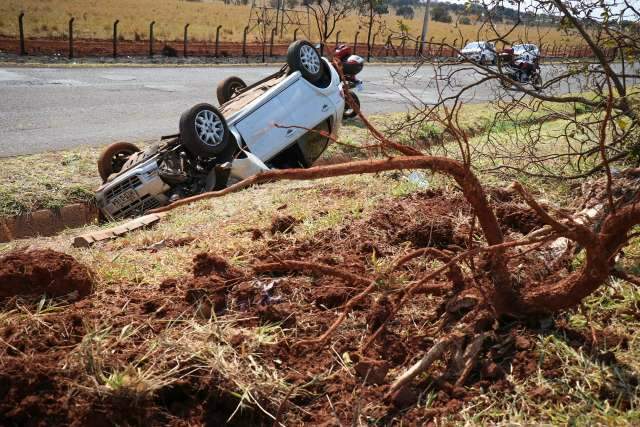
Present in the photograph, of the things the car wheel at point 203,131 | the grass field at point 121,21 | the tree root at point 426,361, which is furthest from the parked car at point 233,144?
the grass field at point 121,21

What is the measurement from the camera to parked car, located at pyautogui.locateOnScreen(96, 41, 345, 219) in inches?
246

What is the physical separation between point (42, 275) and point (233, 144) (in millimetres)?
3730

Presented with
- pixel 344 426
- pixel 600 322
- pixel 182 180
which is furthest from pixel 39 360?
pixel 182 180

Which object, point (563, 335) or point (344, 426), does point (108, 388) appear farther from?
point (563, 335)

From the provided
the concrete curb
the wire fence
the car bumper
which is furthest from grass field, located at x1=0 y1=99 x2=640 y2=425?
the wire fence

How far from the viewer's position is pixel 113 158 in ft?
24.4

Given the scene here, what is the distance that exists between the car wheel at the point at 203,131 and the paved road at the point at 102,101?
82.4 inches

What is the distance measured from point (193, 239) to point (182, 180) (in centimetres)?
198

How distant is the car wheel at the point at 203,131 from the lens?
6.19m

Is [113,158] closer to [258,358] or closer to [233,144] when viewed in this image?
[233,144]

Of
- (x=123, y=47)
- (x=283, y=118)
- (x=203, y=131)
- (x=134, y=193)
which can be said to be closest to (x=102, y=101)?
(x=283, y=118)

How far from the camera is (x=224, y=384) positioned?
2.64m

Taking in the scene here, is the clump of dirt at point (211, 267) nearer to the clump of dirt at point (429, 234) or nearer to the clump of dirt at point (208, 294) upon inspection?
Answer: the clump of dirt at point (208, 294)

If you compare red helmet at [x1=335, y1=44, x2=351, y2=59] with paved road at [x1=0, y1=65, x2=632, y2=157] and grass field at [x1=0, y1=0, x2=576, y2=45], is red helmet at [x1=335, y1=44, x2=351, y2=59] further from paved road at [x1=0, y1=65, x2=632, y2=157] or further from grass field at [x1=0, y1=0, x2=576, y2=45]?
grass field at [x1=0, y1=0, x2=576, y2=45]
